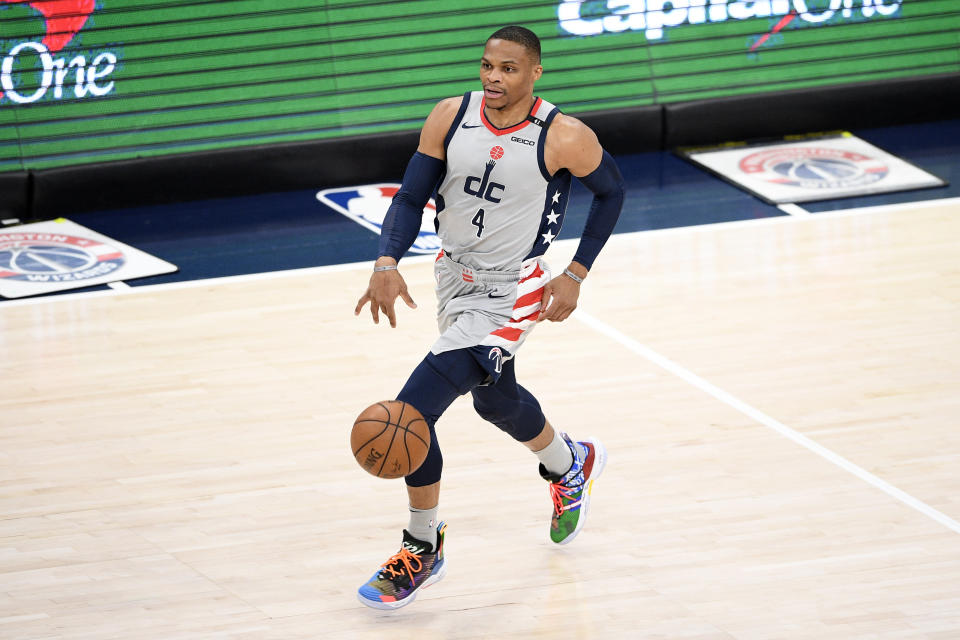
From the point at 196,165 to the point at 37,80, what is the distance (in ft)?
3.89

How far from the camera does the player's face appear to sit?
15.5 feet

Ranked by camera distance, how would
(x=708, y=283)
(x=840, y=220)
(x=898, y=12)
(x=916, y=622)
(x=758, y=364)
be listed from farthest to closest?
(x=898, y=12) < (x=840, y=220) < (x=708, y=283) < (x=758, y=364) < (x=916, y=622)

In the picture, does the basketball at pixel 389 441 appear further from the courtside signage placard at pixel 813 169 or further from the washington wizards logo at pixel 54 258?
the courtside signage placard at pixel 813 169

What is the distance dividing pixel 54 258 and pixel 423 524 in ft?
14.9

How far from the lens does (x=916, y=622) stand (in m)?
4.73

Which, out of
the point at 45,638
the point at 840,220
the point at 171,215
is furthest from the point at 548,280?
the point at 171,215

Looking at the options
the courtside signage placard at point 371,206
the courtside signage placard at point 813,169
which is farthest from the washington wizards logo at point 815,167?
the courtside signage placard at point 371,206

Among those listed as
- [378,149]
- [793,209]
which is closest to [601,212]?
[793,209]

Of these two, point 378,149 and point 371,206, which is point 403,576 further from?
point 378,149

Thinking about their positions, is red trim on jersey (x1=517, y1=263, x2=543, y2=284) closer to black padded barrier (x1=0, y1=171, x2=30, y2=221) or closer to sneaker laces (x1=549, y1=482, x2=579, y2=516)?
sneaker laces (x1=549, y1=482, x2=579, y2=516)

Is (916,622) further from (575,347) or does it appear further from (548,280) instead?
(575,347)

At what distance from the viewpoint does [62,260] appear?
28.4 feet

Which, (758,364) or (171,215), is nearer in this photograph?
(758,364)

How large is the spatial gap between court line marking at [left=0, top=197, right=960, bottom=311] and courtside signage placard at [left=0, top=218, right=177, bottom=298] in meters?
0.15
